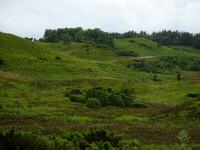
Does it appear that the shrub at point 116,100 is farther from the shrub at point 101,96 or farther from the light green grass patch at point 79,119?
the light green grass patch at point 79,119

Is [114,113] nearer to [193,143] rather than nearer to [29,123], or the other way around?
[29,123]

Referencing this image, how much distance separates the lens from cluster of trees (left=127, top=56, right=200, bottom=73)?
131000 mm

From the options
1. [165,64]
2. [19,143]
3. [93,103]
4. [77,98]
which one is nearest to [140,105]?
[93,103]

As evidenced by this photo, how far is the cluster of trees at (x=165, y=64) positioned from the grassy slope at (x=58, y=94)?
865 inches

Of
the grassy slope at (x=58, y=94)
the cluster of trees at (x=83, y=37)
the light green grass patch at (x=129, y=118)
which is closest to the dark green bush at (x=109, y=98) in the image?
the grassy slope at (x=58, y=94)

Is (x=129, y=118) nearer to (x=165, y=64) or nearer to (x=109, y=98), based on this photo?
(x=109, y=98)

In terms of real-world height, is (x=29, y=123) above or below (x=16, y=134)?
below

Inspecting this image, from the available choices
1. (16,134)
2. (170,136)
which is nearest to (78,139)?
(16,134)

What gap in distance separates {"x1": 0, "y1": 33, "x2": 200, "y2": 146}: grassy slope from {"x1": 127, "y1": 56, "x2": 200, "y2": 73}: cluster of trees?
2198cm

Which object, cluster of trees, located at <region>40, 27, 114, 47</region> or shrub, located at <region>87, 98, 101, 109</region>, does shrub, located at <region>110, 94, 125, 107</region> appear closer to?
shrub, located at <region>87, 98, 101, 109</region>

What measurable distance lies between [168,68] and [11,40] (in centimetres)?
5596

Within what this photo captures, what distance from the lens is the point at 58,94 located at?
2373 inches

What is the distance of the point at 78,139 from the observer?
2155 cm

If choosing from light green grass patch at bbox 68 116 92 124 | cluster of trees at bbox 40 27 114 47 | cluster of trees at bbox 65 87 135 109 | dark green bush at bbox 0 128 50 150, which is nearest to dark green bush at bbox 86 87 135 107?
cluster of trees at bbox 65 87 135 109
